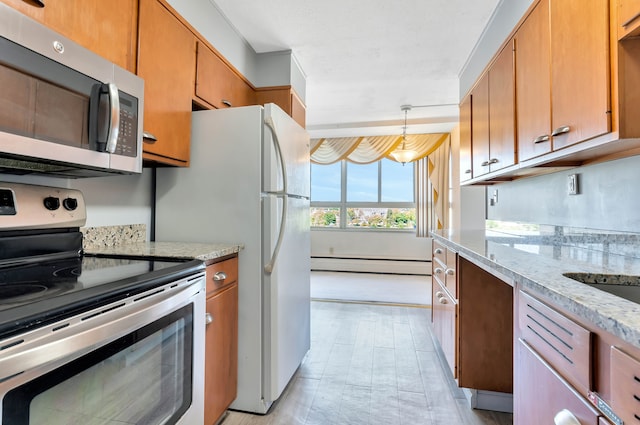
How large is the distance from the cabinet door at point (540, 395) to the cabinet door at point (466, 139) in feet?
6.25

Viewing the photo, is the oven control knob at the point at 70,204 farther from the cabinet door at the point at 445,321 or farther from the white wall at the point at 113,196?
the cabinet door at the point at 445,321

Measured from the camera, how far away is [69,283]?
91cm

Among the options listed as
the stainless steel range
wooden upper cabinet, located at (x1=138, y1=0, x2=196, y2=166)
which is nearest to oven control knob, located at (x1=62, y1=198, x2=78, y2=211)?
the stainless steel range

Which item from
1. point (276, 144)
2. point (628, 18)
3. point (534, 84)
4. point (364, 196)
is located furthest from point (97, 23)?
point (364, 196)

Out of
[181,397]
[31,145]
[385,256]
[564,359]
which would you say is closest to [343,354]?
[181,397]

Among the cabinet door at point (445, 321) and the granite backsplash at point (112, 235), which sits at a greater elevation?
the granite backsplash at point (112, 235)

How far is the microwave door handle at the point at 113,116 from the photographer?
116cm

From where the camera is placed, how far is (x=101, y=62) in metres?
1.19

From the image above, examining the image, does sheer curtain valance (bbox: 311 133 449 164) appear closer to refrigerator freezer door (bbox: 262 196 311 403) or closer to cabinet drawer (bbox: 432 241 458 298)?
cabinet drawer (bbox: 432 241 458 298)

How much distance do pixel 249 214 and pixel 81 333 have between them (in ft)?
3.31

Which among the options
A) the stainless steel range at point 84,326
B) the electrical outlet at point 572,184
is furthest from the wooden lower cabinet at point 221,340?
the electrical outlet at point 572,184

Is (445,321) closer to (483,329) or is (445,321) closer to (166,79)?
(483,329)

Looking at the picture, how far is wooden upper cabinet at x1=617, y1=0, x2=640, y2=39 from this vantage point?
3.02 ft

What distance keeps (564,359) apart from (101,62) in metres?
1.75
